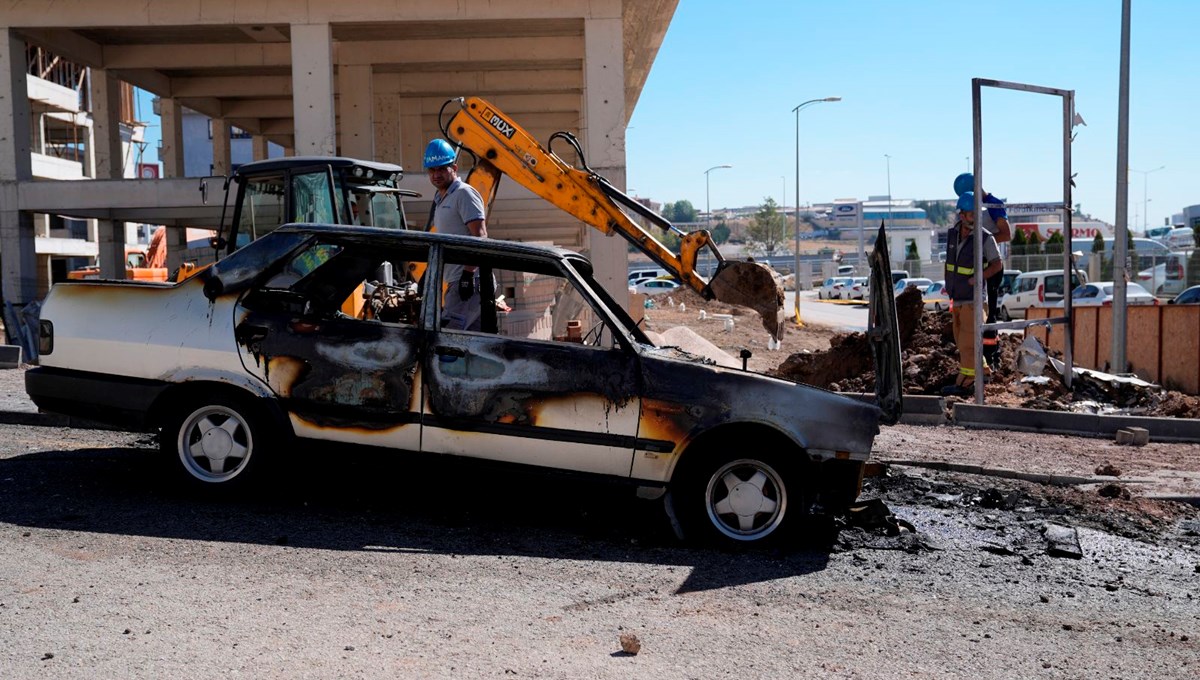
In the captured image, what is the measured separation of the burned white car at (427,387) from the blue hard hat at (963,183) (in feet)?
23.1

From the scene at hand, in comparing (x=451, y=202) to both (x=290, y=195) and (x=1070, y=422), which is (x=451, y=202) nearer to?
(x=290, y=195)

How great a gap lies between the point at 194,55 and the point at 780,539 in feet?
72.9

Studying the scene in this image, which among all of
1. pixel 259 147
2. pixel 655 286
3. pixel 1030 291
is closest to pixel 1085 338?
pixel 1030 291

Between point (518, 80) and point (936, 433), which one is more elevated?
point (518, 80)

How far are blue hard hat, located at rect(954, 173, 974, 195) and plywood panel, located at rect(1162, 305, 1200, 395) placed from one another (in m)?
4.13

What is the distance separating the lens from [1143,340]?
16.4 meters

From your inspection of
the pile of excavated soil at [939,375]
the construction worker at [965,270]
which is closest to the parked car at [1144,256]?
the pile of excavated soil at [939,375]

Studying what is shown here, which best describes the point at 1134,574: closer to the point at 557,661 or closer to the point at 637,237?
the point at 557,661

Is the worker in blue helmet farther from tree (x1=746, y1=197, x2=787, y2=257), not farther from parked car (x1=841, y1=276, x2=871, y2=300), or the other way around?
tree (x1=746, y1=197, x2=787, y2=257)

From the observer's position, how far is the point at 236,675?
4.21 metres

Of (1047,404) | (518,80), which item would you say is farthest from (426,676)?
(518,80)

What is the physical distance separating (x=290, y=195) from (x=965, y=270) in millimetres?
7192

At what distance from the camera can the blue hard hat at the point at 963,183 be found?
13.2 metres

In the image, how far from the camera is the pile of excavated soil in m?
13.0
